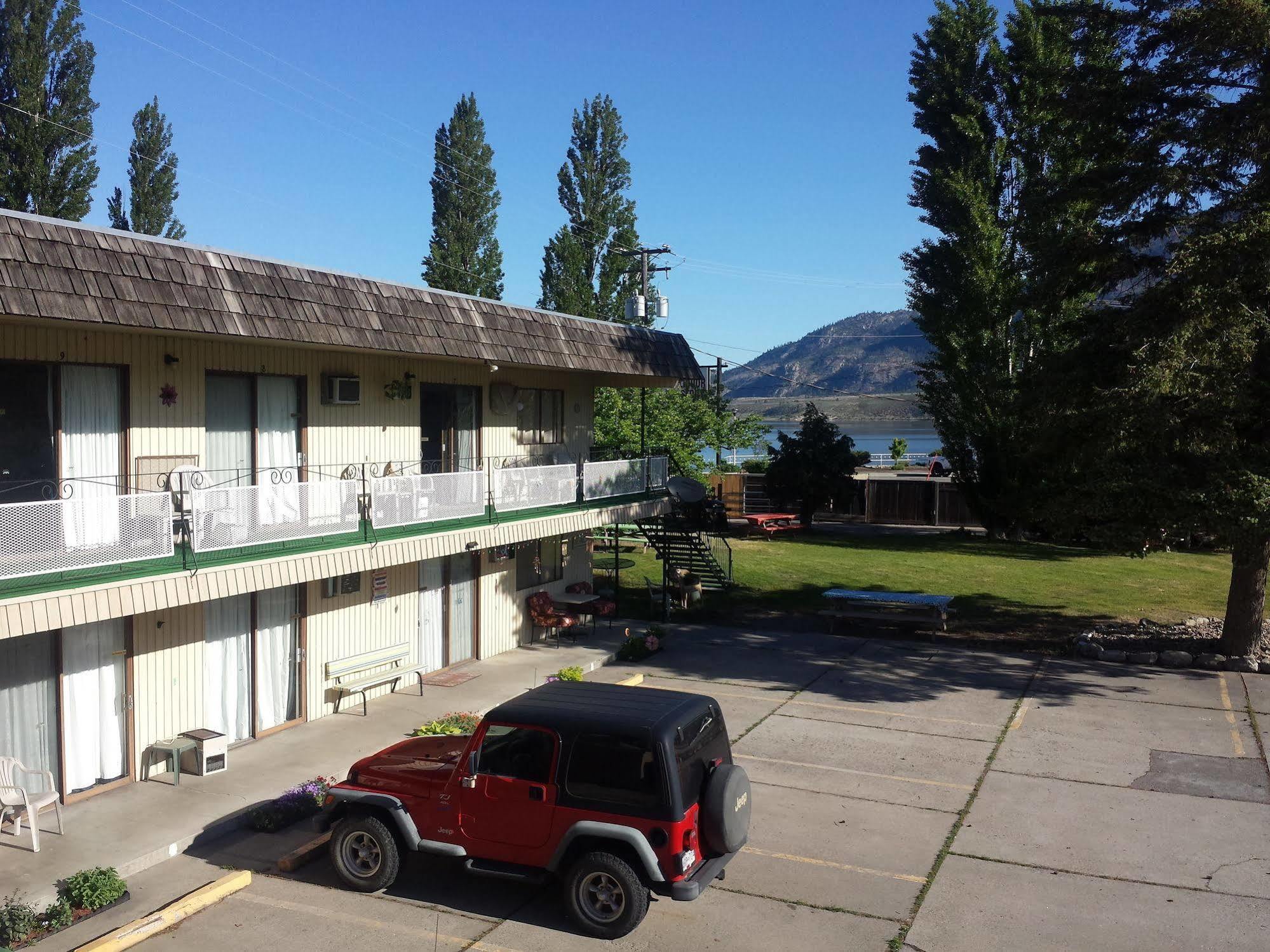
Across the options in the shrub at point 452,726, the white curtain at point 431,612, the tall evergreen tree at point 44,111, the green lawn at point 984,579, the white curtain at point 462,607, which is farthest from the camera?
the tall evergreen tree at point 44,111

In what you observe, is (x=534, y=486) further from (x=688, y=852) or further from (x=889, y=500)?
(x=889, y=500)

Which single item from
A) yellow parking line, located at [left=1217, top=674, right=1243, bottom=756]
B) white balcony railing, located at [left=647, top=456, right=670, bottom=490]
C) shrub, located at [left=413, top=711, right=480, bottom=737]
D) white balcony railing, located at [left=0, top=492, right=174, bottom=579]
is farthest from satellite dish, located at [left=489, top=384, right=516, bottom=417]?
yellow parking line, located at [left=1217, top=674, right=1243, bottom=756]

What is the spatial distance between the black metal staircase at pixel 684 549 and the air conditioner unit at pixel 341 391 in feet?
30.0

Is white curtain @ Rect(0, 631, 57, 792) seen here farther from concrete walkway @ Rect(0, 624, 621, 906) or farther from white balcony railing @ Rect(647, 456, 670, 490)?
white balcony railing @ Rect(647, 456, 670, 490)

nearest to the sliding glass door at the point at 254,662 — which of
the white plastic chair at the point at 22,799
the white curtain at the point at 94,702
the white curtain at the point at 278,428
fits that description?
the white curtain at the point at 94,702

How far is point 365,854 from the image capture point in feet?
30.6

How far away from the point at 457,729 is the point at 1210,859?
8520 mm

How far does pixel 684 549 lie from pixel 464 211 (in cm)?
2781

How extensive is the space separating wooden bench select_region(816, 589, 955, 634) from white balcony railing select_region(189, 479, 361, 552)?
438 inches

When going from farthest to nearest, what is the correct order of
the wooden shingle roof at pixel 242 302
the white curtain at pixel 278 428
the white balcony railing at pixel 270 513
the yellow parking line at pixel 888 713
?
1. the yellow parking line at pixel 888 713
2. the white curtain at pixel 278 428
3. the white balcony railing at pixel 270 513
4. the wooden shingle roof at pixel 242 302

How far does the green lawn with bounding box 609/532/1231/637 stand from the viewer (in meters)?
22.7

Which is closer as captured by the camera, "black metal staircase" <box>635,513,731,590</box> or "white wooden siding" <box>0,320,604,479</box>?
"white wooden siding" <box>0,320,604,479</box>

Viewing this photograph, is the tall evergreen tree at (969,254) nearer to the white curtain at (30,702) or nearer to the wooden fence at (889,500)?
the wooden fence at (889,500)

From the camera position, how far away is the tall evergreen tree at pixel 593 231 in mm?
46875
